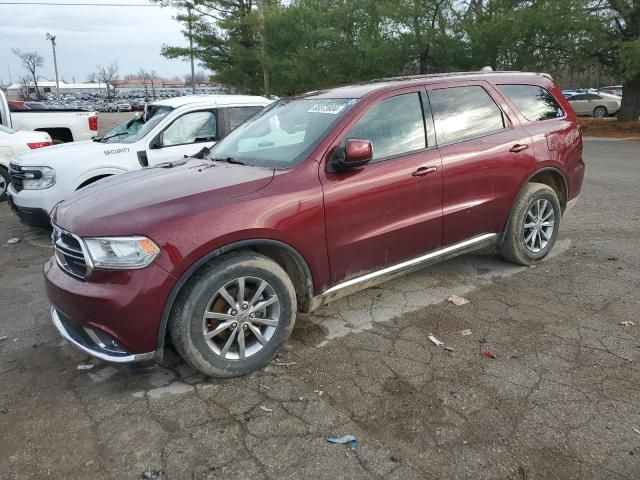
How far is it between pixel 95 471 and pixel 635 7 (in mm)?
19887

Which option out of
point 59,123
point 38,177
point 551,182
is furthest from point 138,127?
point 59,123

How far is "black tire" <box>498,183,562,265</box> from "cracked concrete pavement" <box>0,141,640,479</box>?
36 centimetres

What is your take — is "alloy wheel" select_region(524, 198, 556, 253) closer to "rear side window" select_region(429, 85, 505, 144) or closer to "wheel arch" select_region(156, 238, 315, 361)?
"rear side window" select_region(429, 85, 505, 144)

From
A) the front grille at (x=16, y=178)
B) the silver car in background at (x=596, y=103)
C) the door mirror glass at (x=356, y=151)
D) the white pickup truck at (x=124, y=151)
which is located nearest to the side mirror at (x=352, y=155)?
the door mirror glass at (x=356, y=151)

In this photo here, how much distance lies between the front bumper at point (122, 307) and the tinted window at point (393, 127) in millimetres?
1688

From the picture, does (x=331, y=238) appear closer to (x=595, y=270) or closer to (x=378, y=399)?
(x=378, y=399)

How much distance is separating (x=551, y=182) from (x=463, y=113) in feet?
4.71

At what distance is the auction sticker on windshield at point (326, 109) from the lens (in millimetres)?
3781

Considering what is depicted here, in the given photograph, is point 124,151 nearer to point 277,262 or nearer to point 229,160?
point 229,160

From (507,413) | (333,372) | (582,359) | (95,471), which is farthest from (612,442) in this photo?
(95,471)

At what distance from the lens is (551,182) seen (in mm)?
5102

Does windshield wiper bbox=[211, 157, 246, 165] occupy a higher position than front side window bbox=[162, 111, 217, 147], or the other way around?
front side window bbox=[162, 111, 217, 147]

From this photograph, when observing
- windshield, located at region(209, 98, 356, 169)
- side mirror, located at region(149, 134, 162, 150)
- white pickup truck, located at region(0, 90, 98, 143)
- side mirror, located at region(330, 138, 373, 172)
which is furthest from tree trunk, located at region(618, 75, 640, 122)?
side mirror, located at region(330, 138, 373, 172)

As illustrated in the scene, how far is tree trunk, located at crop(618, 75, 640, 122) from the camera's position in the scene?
19953 millimetres
